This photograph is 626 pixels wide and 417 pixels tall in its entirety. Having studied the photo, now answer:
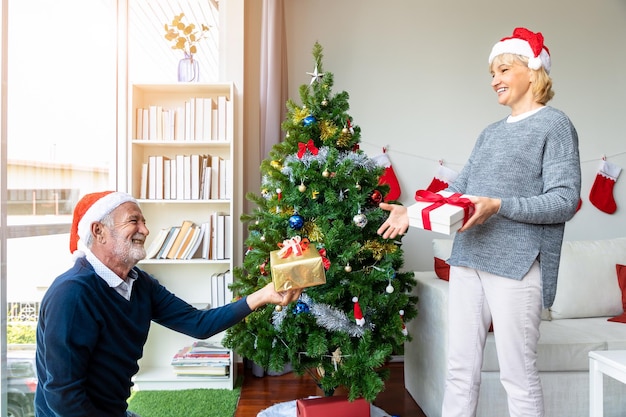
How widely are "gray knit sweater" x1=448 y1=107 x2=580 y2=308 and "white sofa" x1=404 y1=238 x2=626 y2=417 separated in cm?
65

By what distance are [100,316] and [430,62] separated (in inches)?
116

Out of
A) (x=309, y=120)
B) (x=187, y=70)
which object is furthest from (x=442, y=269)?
(x=187, y=70)

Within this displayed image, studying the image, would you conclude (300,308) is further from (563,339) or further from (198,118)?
(198,118)

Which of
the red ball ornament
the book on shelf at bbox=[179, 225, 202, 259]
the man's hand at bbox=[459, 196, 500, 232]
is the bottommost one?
the book on shelf at bbox=[179, 225, 202, 259]

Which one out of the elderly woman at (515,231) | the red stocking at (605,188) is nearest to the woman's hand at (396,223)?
the elderly woman at (515,231)

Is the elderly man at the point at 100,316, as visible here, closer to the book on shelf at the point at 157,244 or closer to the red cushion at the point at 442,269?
the red cushion at the point at 442,269

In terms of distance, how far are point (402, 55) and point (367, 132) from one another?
0.63 meters

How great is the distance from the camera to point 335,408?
6.54 ft

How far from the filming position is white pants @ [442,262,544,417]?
1.39 meters

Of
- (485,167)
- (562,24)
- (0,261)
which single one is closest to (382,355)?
(485,167)

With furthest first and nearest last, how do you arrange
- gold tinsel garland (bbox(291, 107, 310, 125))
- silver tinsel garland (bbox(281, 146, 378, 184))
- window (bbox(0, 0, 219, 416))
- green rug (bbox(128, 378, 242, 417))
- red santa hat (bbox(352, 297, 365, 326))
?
1. green rug (bbox(128, 378, 242, 417))
2. gold tinsel garland (bbox(291, 107, 310, 125))
3. silver tinsel garland (bbox(281, 146, 378, 184))
4. red santa hat (bbox(352, 297, 365, 326))
5. window (bbox(0, 0, 219, 416))

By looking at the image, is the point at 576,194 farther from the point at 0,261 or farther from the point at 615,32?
the point at 615,32

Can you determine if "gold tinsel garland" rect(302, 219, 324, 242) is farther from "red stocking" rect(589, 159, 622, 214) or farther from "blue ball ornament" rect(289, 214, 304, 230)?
"red stocking" rect(589, 159, 622, 214)

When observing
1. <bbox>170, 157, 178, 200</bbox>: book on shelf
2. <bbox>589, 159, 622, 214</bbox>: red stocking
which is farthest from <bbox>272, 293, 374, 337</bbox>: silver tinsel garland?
<bbox>589, 159, 622, 214</bbox>: red stocking
